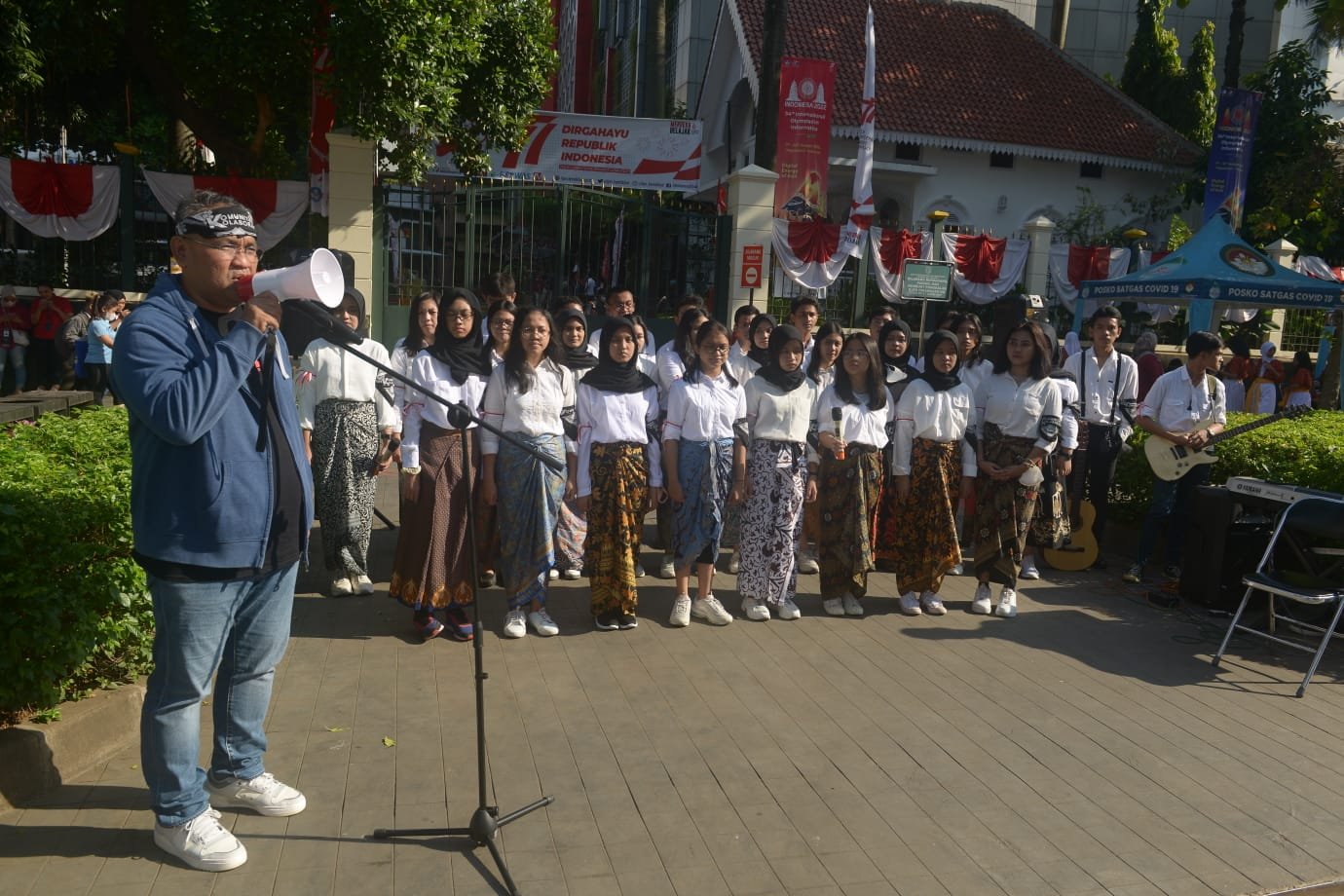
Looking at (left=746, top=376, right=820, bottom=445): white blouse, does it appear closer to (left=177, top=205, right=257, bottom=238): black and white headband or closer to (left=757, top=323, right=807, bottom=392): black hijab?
(left=757, top=323, right=807, bottom=392): black hijab

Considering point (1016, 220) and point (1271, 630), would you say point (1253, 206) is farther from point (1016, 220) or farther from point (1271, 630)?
point (1271, 630)

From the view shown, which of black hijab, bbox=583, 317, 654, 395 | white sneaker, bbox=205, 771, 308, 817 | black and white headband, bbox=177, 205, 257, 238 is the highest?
black and white headband, bbox=177, 205, 257, 238

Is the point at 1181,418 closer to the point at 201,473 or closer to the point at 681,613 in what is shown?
the point at 681,613

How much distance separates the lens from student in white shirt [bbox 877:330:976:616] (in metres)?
6.75

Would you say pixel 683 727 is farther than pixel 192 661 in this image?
Yes

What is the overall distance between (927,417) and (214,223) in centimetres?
471

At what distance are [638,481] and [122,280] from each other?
10557mm

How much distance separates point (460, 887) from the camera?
340 centimetres

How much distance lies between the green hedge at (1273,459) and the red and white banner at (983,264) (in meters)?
7.17

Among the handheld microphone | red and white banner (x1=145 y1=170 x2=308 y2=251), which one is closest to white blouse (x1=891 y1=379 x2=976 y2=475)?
the handheld microphone

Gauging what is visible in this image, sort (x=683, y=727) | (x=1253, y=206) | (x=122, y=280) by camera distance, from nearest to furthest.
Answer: (x=683, y=727)
(x=122, y=280)
(x=1253, y=206)

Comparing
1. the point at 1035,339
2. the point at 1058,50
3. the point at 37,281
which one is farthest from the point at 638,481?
the point at 1058,50

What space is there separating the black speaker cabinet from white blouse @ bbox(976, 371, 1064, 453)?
42.2 inches

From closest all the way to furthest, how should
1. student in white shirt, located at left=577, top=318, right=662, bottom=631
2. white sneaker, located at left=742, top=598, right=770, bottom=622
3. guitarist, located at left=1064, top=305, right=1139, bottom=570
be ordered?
1. student in white shirt, located at left=577, top=318, right=662, bottom=631
2. white sneaker, located at left=742, top=598, right=770, bottom=622
3. guitarist, located at left=1064, top=305, right=1139, bottom=570
